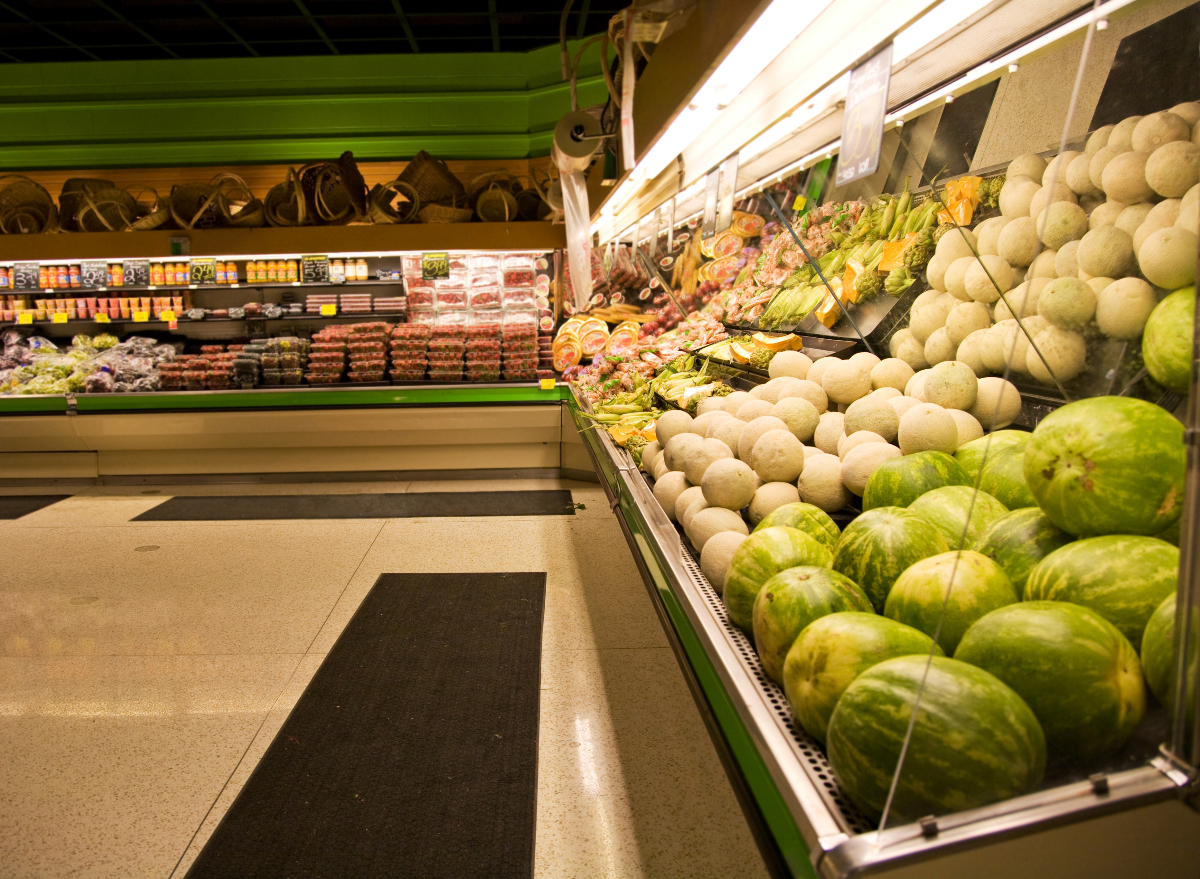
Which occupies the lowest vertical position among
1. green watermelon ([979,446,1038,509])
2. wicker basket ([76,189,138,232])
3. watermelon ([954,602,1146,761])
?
watermelon ([954,602,1146,761])

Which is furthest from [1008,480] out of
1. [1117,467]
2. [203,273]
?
[203,273]

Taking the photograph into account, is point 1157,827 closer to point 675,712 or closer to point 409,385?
point 675,712

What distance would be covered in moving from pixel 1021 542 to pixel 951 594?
6.2 inches

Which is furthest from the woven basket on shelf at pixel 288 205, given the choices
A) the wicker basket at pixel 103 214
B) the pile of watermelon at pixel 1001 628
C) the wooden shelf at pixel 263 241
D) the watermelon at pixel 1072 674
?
the watermelon at pixel 1072 674

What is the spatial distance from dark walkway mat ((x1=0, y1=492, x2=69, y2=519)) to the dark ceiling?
4.52 m

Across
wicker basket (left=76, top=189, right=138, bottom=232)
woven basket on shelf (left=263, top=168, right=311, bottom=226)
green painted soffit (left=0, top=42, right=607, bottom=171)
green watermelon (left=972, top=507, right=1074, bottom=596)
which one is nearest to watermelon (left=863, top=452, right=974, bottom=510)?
green watermelon (left=972, top=507, right=1074, bottom=596)

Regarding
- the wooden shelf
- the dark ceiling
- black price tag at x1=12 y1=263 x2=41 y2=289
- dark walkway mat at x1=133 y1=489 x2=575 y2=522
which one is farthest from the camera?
the dark ceiling

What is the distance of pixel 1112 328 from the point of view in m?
0.87

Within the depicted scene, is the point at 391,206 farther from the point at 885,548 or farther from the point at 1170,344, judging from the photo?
the point at 1170,344

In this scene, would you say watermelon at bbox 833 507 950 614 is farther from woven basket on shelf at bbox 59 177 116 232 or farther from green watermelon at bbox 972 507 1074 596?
woven basket on shelf at bbox 59 177 116 232

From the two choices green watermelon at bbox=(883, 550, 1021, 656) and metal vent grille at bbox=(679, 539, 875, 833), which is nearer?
metal vent grille at bbox=(679, 539, 875, 833)

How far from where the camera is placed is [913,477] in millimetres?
1362

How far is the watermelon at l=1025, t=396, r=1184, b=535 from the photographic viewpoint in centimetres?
85

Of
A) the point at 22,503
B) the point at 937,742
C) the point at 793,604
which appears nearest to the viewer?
the point at 937,742
